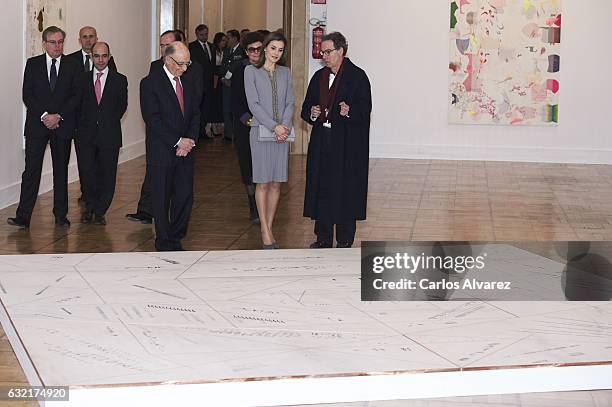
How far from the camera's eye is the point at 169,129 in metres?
8.93

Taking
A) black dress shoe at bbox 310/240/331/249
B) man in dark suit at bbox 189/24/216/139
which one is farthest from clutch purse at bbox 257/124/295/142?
man in dark suit at bbox 189/24/216/139

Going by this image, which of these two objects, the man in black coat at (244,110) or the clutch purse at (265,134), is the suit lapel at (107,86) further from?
the clutch purse at (265,134)

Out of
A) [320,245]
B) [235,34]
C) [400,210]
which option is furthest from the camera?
[235,34]

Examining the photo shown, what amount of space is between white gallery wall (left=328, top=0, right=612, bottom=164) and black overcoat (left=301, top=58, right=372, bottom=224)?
8.65 metres

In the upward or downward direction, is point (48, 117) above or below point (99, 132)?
above

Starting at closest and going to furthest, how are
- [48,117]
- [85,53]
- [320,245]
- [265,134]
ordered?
Answer: 1. [265,134]
2. [320,245]
3. [48,117]
4. [85,53]

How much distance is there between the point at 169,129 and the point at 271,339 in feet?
11.2

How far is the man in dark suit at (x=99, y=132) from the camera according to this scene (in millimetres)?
10562

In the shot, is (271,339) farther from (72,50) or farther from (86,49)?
(72,50)

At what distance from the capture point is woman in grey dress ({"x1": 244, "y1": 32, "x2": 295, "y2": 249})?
29.3 ft

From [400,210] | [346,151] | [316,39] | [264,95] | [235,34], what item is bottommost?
[400,210]

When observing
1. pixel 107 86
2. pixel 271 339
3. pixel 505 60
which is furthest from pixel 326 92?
pixel 505 60

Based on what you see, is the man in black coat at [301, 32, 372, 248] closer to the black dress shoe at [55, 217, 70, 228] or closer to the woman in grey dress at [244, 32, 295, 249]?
the woman in grey dress at [244, 32, 295, 249]

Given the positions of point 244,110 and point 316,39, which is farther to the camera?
point 316,39
